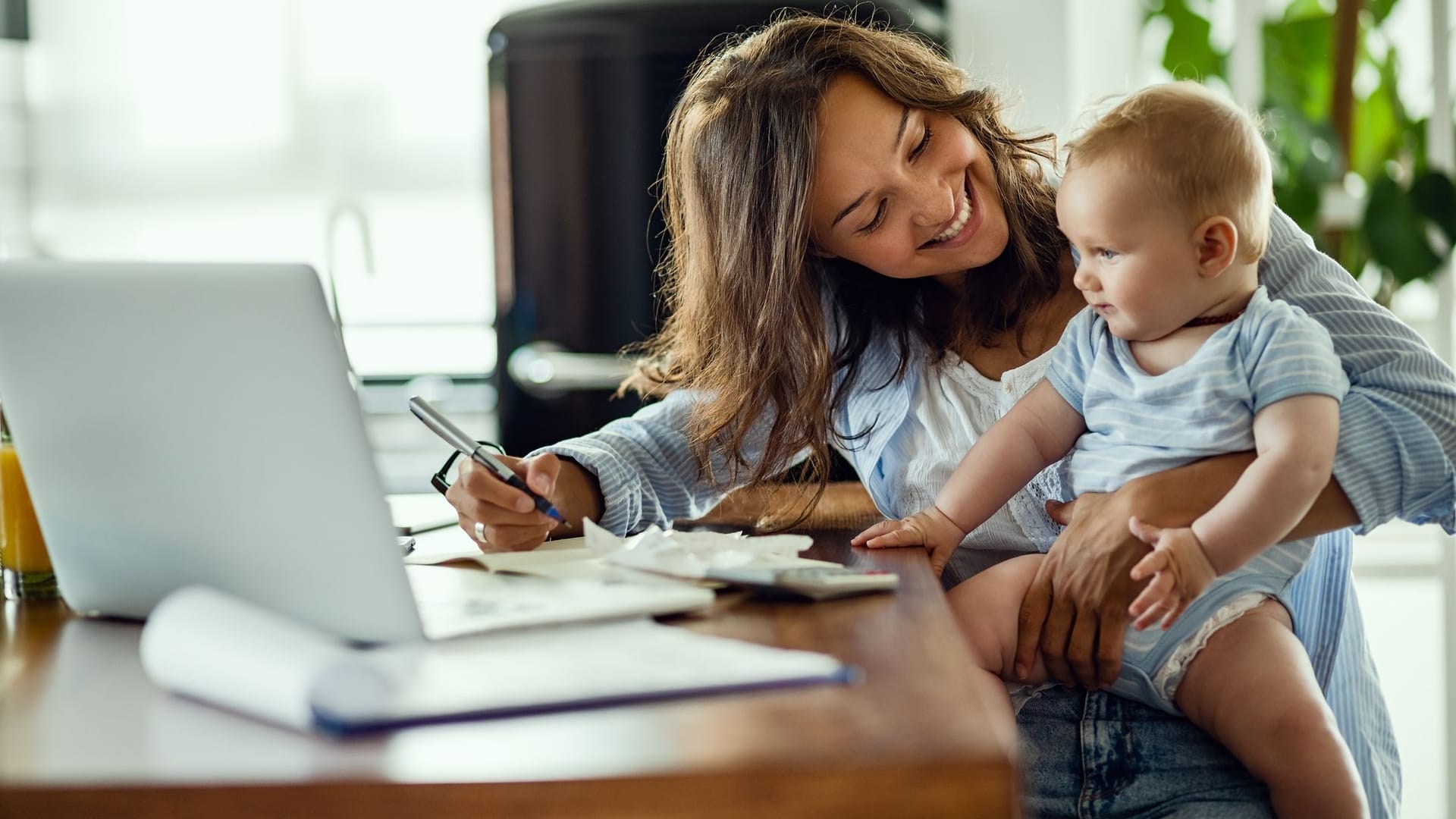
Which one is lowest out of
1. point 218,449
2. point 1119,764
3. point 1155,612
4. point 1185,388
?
point 1119,764

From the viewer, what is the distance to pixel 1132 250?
122 centimetres

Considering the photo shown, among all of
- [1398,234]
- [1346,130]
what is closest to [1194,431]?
[1398,234]

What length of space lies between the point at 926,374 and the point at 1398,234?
138cm

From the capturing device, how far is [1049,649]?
1176 mm

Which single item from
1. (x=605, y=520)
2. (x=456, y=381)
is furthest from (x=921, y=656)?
(x=456, y=381)

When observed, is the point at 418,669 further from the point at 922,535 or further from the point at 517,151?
the point at 517,151

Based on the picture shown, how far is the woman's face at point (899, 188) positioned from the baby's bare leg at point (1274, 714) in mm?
523

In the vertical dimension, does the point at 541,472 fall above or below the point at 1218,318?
below

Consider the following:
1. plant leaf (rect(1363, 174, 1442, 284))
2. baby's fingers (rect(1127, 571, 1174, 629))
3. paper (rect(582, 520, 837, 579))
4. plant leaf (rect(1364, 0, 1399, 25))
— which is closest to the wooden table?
paper (rect(582, 520, 837, 579))

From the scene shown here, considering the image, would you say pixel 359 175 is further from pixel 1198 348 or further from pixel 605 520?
pixel 1198 348

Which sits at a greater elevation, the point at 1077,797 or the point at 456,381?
the point at 1077,797

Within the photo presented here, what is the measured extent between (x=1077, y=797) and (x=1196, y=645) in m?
0.18

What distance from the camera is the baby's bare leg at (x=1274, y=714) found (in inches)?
42.1

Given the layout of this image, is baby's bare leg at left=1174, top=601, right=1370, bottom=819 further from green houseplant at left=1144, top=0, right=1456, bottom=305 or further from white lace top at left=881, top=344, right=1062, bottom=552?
green houseplant at left=1144, top=0, right=1456, bottom=305
